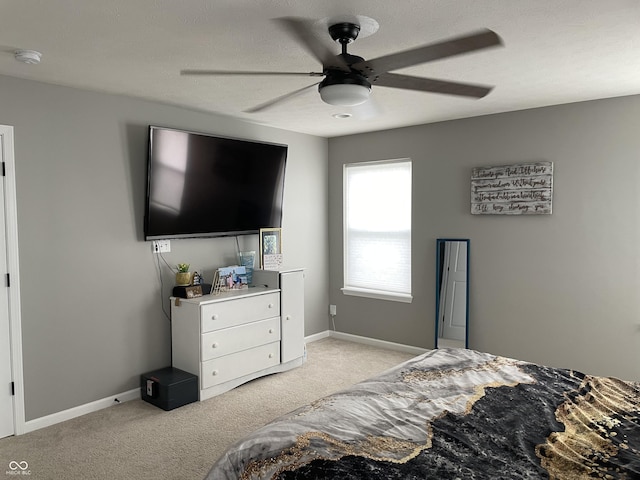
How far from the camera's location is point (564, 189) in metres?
4.13

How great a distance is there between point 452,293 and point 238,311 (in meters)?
2.15

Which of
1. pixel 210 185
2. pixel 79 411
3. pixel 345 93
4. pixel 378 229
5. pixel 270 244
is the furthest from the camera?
pixel 378 229

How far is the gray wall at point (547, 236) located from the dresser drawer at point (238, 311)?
5.09 ft

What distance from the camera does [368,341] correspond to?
5.56m

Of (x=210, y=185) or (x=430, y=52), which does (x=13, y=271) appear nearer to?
(x=210, y=185)

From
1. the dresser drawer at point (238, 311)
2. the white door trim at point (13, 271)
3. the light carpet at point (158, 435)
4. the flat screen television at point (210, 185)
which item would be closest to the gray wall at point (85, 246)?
the white door trim at point (13, 271)

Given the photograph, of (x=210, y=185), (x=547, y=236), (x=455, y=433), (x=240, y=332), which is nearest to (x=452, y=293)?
(x=547, y=236)

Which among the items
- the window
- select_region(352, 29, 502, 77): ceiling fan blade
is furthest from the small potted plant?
select_region(352, 29, 502, 77): ceiling fan blade

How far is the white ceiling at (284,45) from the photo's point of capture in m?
2.19

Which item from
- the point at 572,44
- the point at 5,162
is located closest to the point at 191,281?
the point at 5,162

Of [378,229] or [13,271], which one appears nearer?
[13,271]

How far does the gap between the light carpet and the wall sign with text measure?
197 centimetres

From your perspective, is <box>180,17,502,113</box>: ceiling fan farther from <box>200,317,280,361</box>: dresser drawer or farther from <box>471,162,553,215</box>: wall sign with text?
<box>200,317,280,361</box>: dresser drawer

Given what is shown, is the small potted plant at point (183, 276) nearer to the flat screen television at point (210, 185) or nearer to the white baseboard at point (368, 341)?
the flat screen television at point (210, 185)
